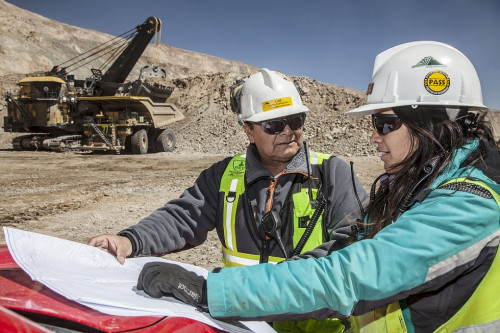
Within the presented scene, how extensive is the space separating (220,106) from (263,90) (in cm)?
2534

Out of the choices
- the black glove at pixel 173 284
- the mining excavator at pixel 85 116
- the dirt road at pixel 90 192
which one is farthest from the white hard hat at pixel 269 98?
the mining excavator at pixel 85 116

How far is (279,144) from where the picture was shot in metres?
2.63

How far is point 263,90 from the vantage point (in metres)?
2.79

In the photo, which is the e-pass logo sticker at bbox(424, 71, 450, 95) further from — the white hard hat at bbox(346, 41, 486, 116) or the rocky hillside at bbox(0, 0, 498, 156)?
the rocky hillside at bbox(0, 0, 498, 156)

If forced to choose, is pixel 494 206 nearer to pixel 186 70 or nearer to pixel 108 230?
pixel 108 230

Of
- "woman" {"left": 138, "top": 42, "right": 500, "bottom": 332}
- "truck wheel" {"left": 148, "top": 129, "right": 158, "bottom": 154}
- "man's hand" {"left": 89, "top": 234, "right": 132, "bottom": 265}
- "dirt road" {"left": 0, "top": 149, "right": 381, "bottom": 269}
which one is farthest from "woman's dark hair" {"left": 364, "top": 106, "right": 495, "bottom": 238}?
"truck wheel" {"left": 148, "top": 129, "right": 158, "bottom": 154}

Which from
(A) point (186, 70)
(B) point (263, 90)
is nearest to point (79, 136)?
(B) point (263, 90)

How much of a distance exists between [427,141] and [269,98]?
1380 mm

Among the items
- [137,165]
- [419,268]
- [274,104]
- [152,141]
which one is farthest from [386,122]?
[152,141]

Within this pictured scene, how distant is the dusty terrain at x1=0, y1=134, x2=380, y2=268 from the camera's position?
6.58 m

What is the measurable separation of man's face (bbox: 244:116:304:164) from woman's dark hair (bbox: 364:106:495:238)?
0.96 m

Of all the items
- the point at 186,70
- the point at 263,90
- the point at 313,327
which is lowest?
the point at 313,327

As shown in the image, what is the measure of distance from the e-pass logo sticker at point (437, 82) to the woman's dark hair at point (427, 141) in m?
0.08

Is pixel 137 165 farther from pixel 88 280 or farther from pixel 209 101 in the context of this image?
pixel 209 101
